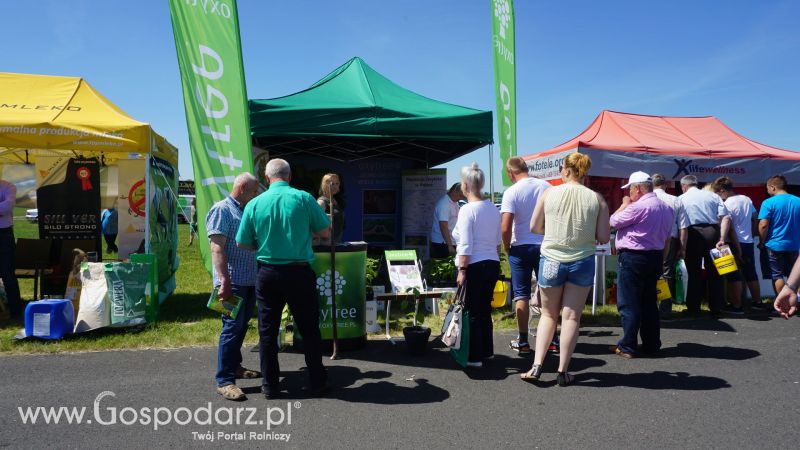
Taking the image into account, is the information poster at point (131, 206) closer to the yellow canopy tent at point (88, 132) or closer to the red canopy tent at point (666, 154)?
the yellow canopy tent at point (88, 132)

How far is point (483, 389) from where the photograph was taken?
13.4ft

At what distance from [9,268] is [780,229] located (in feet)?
33.3

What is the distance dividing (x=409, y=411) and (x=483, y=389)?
74 centimetres

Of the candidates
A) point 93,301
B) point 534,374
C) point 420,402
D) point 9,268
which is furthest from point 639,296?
point 9,268

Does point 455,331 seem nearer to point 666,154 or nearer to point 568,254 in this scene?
point 568,254

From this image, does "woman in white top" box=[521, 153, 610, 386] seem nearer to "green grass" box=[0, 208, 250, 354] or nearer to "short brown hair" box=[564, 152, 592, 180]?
"short brown hair" box=[564, 152, 592, 180]

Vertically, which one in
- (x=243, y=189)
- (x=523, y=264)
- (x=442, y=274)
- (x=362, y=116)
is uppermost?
(x=362, y=116)

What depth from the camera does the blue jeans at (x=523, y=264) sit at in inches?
193

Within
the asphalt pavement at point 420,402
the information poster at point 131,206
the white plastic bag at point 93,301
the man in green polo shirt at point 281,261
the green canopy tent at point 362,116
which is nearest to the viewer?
the asphalt pavement at point 420,402

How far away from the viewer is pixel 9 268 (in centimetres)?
654

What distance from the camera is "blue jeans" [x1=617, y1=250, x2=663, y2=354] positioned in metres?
4.85

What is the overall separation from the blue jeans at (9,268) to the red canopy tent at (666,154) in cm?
775

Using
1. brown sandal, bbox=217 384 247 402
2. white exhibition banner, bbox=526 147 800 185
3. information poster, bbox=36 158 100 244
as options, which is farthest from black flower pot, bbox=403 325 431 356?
information poster, bbox=36 158 100 244

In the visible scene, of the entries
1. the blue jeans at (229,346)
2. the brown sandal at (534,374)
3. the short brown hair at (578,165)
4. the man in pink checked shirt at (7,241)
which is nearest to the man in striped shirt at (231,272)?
the blue jeans at (229,346)
